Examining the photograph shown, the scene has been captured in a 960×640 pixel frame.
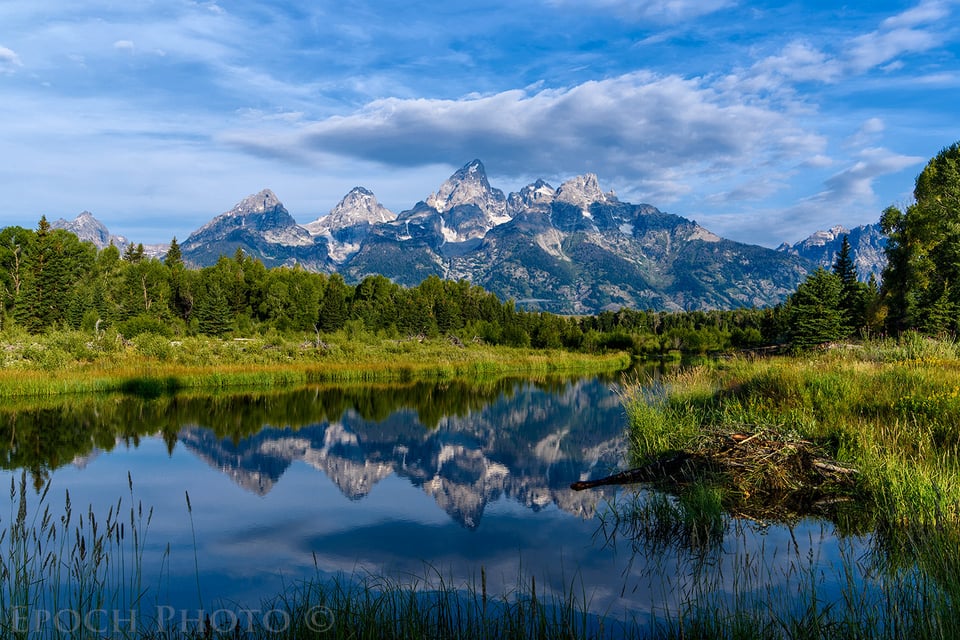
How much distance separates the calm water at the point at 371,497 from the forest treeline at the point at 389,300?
93.4 ft

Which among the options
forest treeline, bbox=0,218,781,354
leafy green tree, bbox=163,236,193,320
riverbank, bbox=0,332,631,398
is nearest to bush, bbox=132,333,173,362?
riverbank, bbox=0,332,631,398

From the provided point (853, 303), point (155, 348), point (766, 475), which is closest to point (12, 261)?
point (155, 348)

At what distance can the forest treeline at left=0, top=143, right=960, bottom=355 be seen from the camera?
4069 cm

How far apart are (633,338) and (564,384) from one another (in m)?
63.9

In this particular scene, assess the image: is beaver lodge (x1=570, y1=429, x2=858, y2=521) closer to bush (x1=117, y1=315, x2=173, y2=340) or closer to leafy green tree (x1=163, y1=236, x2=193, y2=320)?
bush (x1=117, y1=315, x2=173, y2=340)

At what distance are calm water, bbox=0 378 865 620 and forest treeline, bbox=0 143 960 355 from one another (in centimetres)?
2848

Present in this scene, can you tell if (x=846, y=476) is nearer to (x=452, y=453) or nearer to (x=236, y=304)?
(x=452, y=453)

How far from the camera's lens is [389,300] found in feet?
295

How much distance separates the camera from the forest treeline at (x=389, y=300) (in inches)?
1602

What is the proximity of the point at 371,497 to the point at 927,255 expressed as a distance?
4344 cm

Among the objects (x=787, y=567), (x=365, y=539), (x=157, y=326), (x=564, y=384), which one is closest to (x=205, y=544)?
(x=365, y=539)

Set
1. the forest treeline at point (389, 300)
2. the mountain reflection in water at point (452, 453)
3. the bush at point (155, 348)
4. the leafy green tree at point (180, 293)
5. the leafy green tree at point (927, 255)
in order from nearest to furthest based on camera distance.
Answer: the mountain reflection in water at point (452, 453)
the leafy green tree at point (927, 255)
the forest treeline at point (389, 300)
the bush at point (155, 348)
the leafy green tree at point (180, 293)

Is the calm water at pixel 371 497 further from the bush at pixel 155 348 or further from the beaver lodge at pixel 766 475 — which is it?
the bush at pixel 155 348

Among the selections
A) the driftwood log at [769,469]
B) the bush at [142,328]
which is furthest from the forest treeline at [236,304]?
the driftwood log at [769,469]
